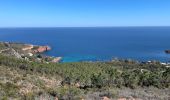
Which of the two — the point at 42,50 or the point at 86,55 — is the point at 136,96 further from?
the point at 42,50

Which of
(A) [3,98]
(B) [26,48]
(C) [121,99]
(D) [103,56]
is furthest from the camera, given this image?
(B) [26,48]

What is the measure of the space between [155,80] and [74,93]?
959 centimetres

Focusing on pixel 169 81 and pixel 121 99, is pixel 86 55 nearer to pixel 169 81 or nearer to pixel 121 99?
pixel 169 81

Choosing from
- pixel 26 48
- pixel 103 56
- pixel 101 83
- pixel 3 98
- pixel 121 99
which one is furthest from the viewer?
pixel 26 48

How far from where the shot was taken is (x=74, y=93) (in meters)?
13.3

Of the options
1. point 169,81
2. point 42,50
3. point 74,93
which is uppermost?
point 74,93

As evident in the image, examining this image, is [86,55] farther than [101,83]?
Yes

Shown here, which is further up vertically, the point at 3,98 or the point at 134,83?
the point at 3,98

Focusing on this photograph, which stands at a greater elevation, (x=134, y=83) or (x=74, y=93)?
(x=74, y=93)

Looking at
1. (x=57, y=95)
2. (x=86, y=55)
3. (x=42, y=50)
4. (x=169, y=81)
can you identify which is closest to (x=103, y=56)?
(x=86, y=55)

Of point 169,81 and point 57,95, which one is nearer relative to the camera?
point 57,95

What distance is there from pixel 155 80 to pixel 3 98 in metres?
12.7

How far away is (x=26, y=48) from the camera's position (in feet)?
440

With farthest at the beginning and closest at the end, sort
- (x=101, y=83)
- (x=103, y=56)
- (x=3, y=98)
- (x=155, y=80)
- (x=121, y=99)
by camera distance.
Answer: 1. (x=103, y=56)
2. (x=155, y=80)
3. (x=101, y=83)
4. (x=121, y=99)
5. (x=3, y=98)
